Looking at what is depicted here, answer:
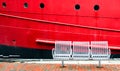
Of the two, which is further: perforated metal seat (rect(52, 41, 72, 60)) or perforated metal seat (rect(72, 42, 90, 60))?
perforated metal seat (rect(72, 42, 90, 60))

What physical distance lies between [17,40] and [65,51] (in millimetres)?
2995

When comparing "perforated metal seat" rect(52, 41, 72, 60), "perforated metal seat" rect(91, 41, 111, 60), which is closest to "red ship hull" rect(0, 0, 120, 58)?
"perforated metal seat" rect(91, 41, 111, 60)

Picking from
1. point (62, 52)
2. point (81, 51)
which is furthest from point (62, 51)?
point (81, 51)

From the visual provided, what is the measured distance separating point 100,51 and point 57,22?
243 centimetres

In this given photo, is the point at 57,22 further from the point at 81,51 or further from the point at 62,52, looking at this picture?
the point at 62,52

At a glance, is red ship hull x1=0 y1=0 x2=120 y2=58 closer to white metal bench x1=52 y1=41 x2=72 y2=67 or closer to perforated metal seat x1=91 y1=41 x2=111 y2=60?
perforated metal seat x1=91 y1=41 x2=111 y2=60

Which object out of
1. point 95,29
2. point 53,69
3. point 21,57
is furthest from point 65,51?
point 21,57

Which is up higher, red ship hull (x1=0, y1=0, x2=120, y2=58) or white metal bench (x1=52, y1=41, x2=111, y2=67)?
red ship hull (x1=0, y1=0, x2=120, y2=58)

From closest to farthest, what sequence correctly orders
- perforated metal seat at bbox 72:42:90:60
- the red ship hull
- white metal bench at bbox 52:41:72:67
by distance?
white metal bench at bbox 52:41:72:67, perforated metal seat at bbox 72:42:90:60, the red ship hull

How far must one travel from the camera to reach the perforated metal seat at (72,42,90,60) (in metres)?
10.2

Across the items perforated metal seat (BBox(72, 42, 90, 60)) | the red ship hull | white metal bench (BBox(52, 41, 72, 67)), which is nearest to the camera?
white metal bench (BBox(52, 41, 72, 67))

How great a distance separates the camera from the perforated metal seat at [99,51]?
33.0 ft

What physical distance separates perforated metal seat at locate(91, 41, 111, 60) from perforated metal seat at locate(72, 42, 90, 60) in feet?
0.63

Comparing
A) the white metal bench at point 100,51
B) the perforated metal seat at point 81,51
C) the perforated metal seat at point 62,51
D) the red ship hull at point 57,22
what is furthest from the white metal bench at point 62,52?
the red ship hull at point 57,22
